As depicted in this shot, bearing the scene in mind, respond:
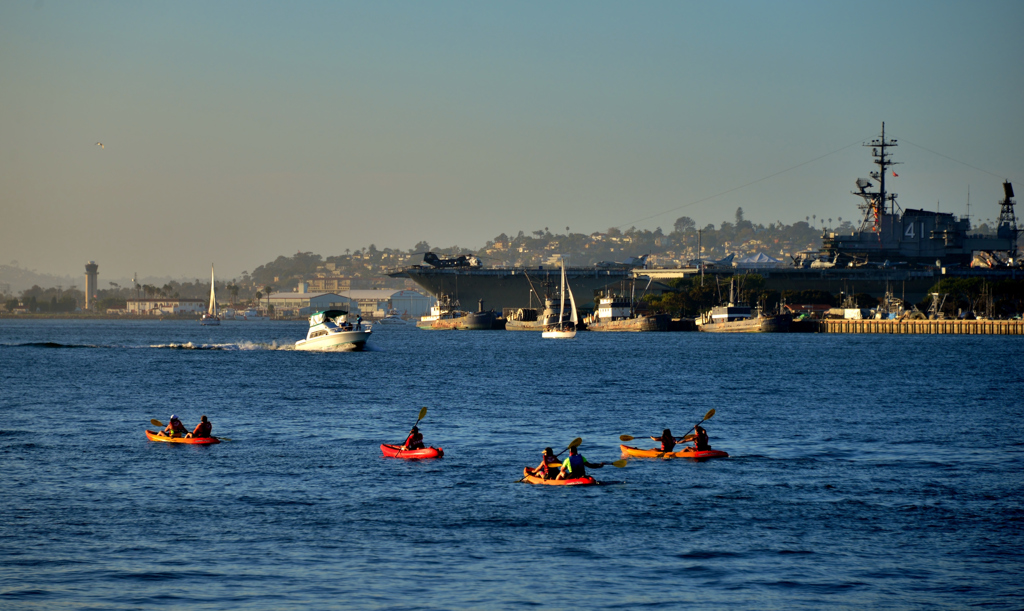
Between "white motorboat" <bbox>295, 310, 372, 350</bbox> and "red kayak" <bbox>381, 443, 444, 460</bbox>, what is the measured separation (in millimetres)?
65466

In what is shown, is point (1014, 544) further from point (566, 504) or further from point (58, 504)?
point (58, 504)

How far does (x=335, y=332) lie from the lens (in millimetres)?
101250

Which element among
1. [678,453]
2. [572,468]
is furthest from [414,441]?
[678,453]

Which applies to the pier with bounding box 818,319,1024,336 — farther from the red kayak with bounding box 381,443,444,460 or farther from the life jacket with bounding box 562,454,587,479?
the life jacket with bounding box 562,454,587,479

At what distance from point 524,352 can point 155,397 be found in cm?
6020

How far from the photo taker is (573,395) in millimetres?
61438

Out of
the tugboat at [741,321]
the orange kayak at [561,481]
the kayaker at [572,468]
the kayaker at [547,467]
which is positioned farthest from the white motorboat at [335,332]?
the tugboat at [741,321]

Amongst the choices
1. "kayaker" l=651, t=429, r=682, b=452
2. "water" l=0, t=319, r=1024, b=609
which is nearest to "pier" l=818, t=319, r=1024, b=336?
"water" l=0, t=319, r=1024, b=609

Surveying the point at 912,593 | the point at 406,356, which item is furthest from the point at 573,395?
the point at 406,356

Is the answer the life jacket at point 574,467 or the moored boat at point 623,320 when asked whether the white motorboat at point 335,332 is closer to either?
the life jacket at point 574,467

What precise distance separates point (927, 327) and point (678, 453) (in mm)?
138960

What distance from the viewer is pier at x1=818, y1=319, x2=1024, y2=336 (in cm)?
15181

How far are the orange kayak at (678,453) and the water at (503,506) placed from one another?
2.42 ft

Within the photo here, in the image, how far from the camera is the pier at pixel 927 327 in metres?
152
